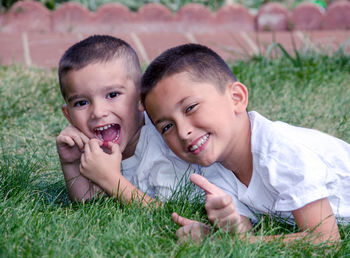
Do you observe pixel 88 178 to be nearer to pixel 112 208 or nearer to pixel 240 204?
pixel 112 208

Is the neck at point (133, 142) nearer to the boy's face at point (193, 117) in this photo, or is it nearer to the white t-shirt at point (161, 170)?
the white t-shirt at point (161, 170)

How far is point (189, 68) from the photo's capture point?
226 centimetres

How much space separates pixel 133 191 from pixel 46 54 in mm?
2855

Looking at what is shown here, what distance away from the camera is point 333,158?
231 centimetres

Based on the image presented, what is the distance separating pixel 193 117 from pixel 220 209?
0.40 m

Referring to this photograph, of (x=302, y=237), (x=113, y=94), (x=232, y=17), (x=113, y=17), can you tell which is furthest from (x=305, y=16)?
(x=302, y=237)

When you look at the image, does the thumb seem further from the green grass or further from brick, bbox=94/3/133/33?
brick, bbox=94/3/133/33

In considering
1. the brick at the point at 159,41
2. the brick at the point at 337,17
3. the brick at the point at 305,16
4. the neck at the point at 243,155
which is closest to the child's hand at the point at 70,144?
the neck at the point at 243,155

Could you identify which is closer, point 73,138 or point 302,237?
point 302,237

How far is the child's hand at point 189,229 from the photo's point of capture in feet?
6.68

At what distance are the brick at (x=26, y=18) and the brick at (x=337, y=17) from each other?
2.80 metres

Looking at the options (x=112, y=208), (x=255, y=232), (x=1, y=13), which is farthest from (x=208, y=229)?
(x=1, y=13)

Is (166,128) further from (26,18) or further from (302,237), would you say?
(26,18)

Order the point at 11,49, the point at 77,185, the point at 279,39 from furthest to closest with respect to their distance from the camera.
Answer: the point at 279,39
the point at 11,49
the point at 77,185
